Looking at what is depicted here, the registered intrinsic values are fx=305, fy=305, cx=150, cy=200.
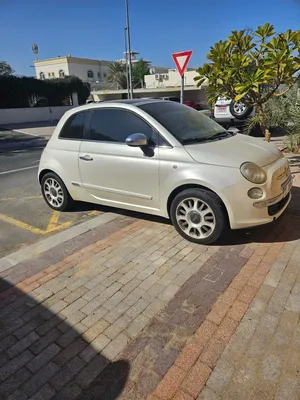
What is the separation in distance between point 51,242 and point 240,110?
10.1m

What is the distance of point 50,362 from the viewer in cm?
220

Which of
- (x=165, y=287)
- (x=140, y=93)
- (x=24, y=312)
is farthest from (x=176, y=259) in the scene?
(x=140, y=93)

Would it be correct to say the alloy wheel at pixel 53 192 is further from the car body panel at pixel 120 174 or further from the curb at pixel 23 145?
the curb at pixel 23 145

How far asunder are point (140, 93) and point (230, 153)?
46847mm

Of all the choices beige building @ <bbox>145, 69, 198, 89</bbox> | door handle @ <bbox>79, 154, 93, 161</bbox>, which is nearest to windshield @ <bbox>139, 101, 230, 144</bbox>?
door handle @ <bbox>79, 154, 93, 161</bbox>

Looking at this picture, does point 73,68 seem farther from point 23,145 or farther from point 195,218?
point 195,218

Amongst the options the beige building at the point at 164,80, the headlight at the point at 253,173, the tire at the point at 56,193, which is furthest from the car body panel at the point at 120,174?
the beige building at the point at 164,80

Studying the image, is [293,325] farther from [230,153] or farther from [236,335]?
[230,153]

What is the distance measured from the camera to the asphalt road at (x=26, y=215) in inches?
169

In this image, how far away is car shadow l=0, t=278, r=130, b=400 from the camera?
6.55ft

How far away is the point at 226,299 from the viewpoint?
2730mm

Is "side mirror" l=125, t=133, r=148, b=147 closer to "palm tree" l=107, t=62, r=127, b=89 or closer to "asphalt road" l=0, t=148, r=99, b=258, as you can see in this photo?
"asphalt road" l=0, t=148, r=99, b=258

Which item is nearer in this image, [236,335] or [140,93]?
[236,335]

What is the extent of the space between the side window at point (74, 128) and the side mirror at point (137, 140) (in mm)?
1163
